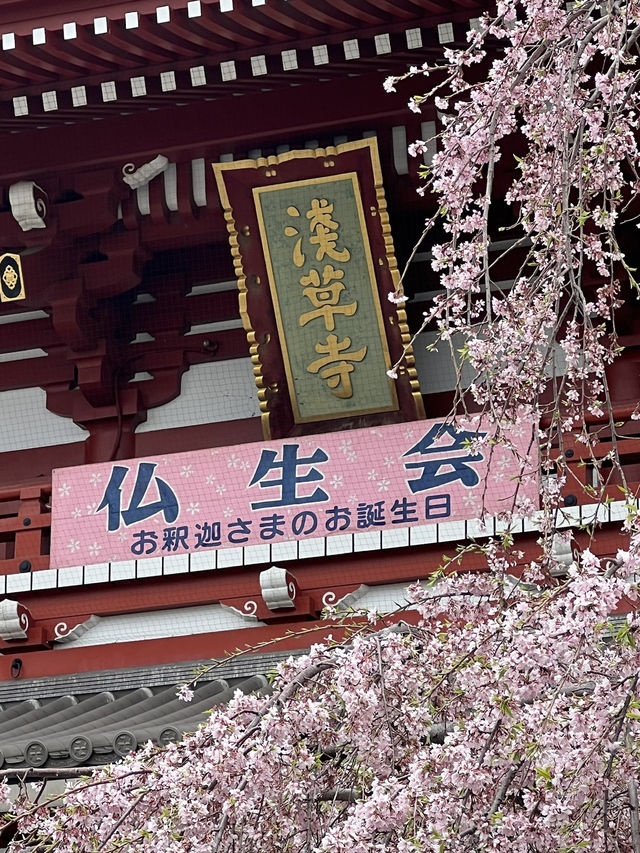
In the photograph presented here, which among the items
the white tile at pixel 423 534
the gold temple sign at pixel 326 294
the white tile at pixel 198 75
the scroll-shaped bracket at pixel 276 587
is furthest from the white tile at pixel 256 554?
the white tile at pixel 198 75

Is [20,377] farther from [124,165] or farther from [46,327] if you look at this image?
[124,165]

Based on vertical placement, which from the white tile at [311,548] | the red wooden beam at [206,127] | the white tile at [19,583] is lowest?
the white tile at [19,583]

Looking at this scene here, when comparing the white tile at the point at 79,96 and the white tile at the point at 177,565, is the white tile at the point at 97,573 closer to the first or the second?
the white tile at the point at 177,565

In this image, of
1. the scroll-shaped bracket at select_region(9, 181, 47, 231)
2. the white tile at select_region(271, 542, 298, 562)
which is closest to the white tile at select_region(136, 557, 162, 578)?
the white tile at select_region(271, 542, 298, 562)

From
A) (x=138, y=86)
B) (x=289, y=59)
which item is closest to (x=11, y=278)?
(x=138, y=86)

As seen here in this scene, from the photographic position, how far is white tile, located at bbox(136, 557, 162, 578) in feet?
22.9

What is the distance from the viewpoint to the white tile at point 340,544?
6770mm

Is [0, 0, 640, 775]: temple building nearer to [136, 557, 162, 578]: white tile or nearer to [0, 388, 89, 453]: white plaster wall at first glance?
[136, 557, 162, 578]: white tile

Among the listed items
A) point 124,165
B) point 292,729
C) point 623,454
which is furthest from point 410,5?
point 292,729

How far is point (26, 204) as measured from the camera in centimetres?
734

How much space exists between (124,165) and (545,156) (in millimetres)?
3786

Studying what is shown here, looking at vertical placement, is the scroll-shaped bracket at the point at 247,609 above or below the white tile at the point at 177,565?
below

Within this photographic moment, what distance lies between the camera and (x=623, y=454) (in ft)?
22.2

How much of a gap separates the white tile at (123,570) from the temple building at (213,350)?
0.02 m
